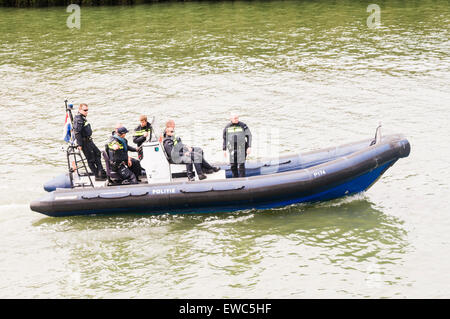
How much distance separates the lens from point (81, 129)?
38.4 feet

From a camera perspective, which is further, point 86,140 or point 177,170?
point 177,170

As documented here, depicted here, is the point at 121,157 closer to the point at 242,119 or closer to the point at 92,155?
the point at 92,155

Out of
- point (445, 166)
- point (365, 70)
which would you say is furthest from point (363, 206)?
point (365, 70)

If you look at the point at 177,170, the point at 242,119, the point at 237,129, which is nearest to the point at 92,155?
the point at 177,170

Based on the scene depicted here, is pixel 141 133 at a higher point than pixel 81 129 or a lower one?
lower

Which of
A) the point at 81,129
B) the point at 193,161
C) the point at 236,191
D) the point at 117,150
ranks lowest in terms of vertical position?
the point at 236,191

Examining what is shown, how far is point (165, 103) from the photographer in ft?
61.3

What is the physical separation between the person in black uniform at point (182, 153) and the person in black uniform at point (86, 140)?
1.59m

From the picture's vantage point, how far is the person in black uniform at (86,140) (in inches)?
459

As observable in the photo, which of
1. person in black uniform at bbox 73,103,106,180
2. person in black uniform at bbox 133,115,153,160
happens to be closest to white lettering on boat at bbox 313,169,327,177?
person in black uniform at bbox 133,115,153,160

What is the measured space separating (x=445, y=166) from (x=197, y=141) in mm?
6028

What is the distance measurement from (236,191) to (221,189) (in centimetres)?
28

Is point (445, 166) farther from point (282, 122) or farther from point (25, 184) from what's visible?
point (25, 184)

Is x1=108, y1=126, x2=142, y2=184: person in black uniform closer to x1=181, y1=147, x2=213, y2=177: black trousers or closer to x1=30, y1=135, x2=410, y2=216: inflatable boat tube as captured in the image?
x1=30, y1=135, x2=410, y2=216: inflatable boat tube
